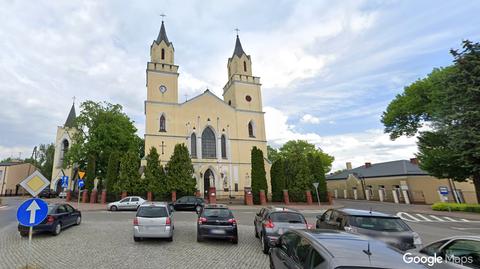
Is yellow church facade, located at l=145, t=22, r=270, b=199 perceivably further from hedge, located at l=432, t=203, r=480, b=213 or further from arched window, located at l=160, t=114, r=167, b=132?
hedge, located at l=432, t=203, r=480, b=213

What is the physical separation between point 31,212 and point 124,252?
3135 millimetres

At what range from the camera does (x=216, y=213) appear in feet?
34.0

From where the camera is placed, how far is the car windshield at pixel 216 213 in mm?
10250

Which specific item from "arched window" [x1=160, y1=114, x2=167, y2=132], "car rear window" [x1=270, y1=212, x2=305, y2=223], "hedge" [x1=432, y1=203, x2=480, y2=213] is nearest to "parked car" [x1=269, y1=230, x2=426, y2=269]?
"car rear window" [x1=270, y1=212, x2=305, y2=223]

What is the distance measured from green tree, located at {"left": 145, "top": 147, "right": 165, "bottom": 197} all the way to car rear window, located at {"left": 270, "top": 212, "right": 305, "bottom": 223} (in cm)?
2164

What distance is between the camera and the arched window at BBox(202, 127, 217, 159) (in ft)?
123

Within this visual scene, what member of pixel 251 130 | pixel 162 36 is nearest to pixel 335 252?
pixel 251 130

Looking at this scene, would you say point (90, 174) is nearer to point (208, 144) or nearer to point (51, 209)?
point (208, 144)

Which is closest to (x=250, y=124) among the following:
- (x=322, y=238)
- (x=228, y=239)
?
(x=228, y=239)

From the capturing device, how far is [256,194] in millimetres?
29844

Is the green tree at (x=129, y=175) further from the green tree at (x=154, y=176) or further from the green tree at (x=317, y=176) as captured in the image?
the green tree at (x=317, y=176)

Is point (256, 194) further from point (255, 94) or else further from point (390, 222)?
point (390, 222)

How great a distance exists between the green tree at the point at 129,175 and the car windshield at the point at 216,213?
2085 centimetres

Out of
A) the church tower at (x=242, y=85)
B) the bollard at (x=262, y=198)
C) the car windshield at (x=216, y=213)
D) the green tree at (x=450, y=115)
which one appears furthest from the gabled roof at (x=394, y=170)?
the car windshield at (x=216, y=213)
